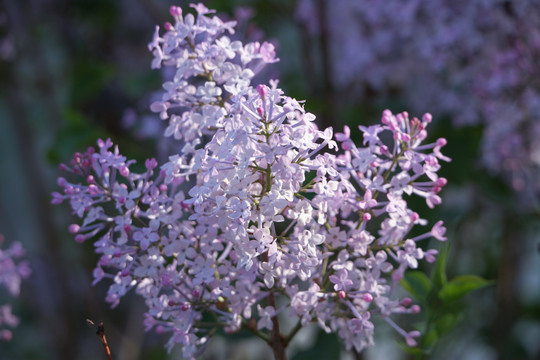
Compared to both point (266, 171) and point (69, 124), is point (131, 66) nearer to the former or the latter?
point (69, 124)

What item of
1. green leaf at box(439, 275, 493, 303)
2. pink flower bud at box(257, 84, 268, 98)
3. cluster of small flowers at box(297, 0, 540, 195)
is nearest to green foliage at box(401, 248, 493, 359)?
green leaf at box(439, 275, 493, 303)

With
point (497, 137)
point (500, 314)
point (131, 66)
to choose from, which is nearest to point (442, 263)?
point (497, 137)

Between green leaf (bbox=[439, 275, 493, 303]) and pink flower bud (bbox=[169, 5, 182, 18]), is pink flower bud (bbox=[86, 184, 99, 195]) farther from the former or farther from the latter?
green leaf (bbox=[439, 275, 493, 303])

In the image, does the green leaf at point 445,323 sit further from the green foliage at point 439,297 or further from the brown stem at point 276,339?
Result: the brown stem at point 276,339

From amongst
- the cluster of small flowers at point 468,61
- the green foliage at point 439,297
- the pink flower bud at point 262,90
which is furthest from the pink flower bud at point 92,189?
the cluster of small flowers at point 468,61

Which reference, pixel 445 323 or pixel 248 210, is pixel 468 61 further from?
pixel 248 210

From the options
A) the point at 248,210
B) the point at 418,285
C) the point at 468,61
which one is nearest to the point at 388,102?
the point at 468,61
